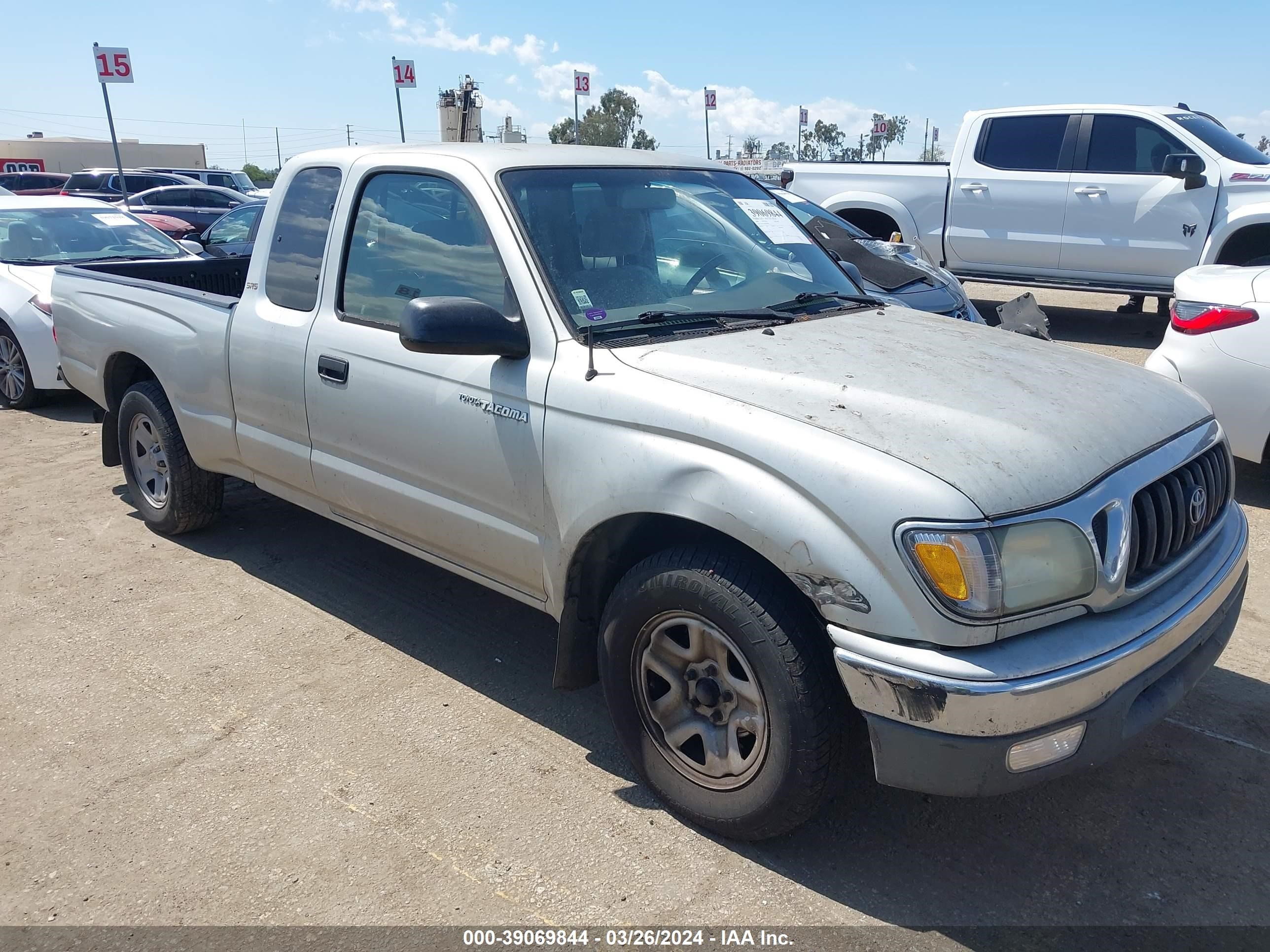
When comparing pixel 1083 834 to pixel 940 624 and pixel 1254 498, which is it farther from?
pixel 1254 498

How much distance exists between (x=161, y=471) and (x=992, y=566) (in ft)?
14.2

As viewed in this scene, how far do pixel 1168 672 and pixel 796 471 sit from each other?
1.15 m

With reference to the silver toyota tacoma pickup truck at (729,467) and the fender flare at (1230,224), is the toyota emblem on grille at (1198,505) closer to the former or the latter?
the silver toyota tacoma pickup truck at (729,467)

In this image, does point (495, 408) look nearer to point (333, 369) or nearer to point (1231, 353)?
point (333, 369)

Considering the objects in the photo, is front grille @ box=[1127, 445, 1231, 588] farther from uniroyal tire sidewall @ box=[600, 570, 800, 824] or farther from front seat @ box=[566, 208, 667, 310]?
front seat @ box=[566, 208, 667, 310]

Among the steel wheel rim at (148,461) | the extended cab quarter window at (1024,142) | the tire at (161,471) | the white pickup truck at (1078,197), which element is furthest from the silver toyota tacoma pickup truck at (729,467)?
the extended cab quarter window at (1024,142)

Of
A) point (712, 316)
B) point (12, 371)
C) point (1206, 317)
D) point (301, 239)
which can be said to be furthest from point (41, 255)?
point (1206, 317)

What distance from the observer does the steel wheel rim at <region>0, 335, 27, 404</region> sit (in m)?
8.01

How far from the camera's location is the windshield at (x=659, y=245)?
330 cm

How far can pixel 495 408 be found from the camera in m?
3.21

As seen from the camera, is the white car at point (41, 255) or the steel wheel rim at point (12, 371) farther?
the steel wheel rim at point (12, 371)

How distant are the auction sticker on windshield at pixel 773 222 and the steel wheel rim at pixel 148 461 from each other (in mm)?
3119

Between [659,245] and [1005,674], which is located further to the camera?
[659,245]

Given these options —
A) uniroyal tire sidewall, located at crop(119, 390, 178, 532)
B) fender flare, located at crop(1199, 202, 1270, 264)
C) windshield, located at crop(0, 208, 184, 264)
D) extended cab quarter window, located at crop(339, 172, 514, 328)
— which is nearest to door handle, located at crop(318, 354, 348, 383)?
extended cab quarter window, located at crop(339, 172, 514, 328)
